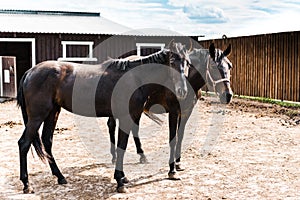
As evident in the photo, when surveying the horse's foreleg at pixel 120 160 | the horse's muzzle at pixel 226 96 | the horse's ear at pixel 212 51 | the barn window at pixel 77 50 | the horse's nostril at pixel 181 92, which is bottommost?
the horse's foreleg at pixel 120 160

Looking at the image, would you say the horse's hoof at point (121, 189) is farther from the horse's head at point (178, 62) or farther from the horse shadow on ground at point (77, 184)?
the horse's head at point (178, 62)

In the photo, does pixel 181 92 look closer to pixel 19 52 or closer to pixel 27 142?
pixel 27 142

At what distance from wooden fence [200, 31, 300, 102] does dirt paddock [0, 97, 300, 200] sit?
164 inches

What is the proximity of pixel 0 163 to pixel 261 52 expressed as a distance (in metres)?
12.0

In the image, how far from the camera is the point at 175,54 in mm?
4758

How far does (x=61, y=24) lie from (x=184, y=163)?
49.5ft

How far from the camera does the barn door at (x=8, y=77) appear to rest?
52.1 ft

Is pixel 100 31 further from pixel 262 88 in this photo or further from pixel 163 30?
pixel 262 88

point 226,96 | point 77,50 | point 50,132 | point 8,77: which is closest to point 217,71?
point 226,96

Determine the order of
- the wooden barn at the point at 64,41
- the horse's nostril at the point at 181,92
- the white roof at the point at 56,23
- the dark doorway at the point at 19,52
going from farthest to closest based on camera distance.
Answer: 1. the dark doorway at the point at 19,52
2. the white roof at the point at 56,23
3. the wooden barn at the point at 64,41
4. the horse's nostril at the point at 181,92

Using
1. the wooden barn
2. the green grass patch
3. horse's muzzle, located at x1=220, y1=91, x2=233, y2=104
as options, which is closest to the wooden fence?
the green grass patch

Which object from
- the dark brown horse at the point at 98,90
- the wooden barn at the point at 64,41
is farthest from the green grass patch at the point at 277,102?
the dark brown horse at the point at 98,90

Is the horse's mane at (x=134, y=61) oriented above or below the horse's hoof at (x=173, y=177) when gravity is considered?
above

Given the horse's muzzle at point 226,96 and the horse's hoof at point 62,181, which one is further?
the horse's muzzle at point 226,96
